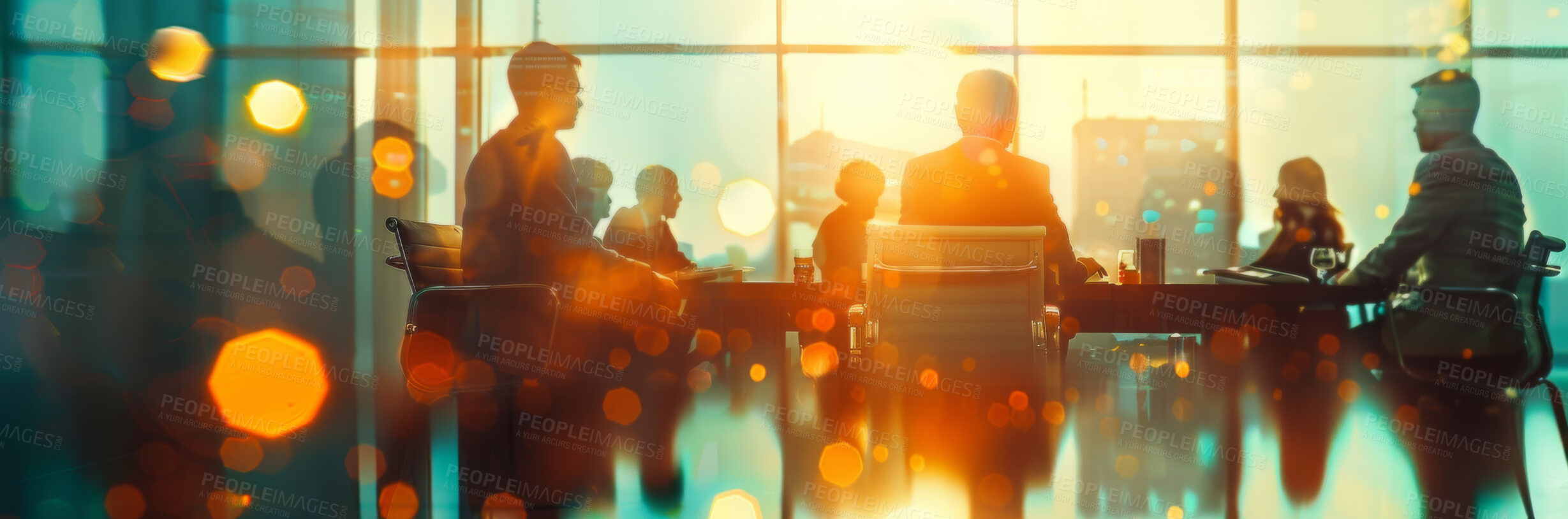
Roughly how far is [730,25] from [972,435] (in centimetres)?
450

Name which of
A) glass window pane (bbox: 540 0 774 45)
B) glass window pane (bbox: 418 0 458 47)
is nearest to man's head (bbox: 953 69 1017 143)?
glass window pane (bbox: 540 0 774 45)

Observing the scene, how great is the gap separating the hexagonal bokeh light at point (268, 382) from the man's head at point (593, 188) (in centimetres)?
191

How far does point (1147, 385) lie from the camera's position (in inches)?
152

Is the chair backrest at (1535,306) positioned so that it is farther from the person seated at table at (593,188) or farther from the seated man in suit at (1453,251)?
the person seated at table at (593,188)

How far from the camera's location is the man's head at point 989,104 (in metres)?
2.20

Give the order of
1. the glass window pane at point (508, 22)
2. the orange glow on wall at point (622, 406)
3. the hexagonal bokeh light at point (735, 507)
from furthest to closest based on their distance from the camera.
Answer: the glass window pane at point (508, 22) < the orange glow on wall at point (622, 406) < the hexagonal bokeh light at point (735, 507)

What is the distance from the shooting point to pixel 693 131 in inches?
246

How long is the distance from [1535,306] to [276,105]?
4.88 meters

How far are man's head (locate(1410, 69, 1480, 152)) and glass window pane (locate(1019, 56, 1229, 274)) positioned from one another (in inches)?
127

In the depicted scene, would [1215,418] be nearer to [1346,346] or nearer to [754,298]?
[1346,346]

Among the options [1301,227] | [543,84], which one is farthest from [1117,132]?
[543,84]

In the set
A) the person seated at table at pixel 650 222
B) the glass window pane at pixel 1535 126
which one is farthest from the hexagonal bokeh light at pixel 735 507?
the glass window pane at pixel 1535 126

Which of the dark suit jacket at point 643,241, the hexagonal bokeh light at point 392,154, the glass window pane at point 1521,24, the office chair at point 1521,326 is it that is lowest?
the office chair at point 1521,326

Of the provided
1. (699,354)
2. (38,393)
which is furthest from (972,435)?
(38,393)
